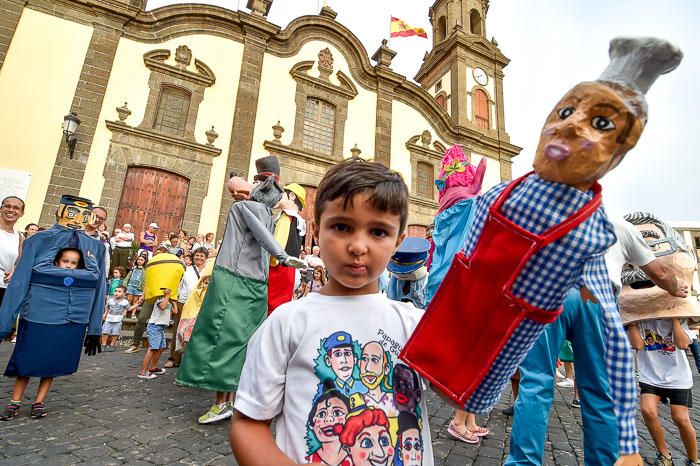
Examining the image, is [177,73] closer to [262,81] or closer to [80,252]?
[262,81]

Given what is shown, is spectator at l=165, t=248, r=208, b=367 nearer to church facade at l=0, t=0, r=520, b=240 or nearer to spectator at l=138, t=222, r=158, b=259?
spectator at l=138, t=222, r=158, b=259

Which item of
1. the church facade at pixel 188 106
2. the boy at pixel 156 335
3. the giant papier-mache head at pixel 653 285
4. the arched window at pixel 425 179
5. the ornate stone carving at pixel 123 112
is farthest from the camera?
the arched window at pixel 425 179

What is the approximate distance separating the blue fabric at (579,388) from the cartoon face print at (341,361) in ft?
5.45

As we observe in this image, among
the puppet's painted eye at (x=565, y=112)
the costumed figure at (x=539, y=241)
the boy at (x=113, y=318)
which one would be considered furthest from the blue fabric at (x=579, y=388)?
the boy at (x=113, y=318)

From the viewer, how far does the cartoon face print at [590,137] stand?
85 centimetres

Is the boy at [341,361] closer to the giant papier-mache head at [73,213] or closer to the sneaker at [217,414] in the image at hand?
the sneaker at [217,414]

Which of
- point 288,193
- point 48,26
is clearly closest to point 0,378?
point 288,193

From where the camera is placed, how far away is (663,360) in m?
2.96

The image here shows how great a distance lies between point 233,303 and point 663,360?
360 centimetres

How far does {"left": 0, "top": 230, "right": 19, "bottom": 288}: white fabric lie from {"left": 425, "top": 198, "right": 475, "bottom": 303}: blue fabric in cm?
551

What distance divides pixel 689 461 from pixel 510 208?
357 centimetres

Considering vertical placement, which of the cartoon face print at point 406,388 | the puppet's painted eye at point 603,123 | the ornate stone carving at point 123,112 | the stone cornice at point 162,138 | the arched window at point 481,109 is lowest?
the cartoon face print at point 406,388

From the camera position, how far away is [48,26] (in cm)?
1116

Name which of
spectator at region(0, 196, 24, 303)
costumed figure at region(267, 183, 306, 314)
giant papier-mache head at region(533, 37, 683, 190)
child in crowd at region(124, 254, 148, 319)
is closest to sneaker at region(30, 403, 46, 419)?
costumed figure at region(267, 183, 306, 314)
